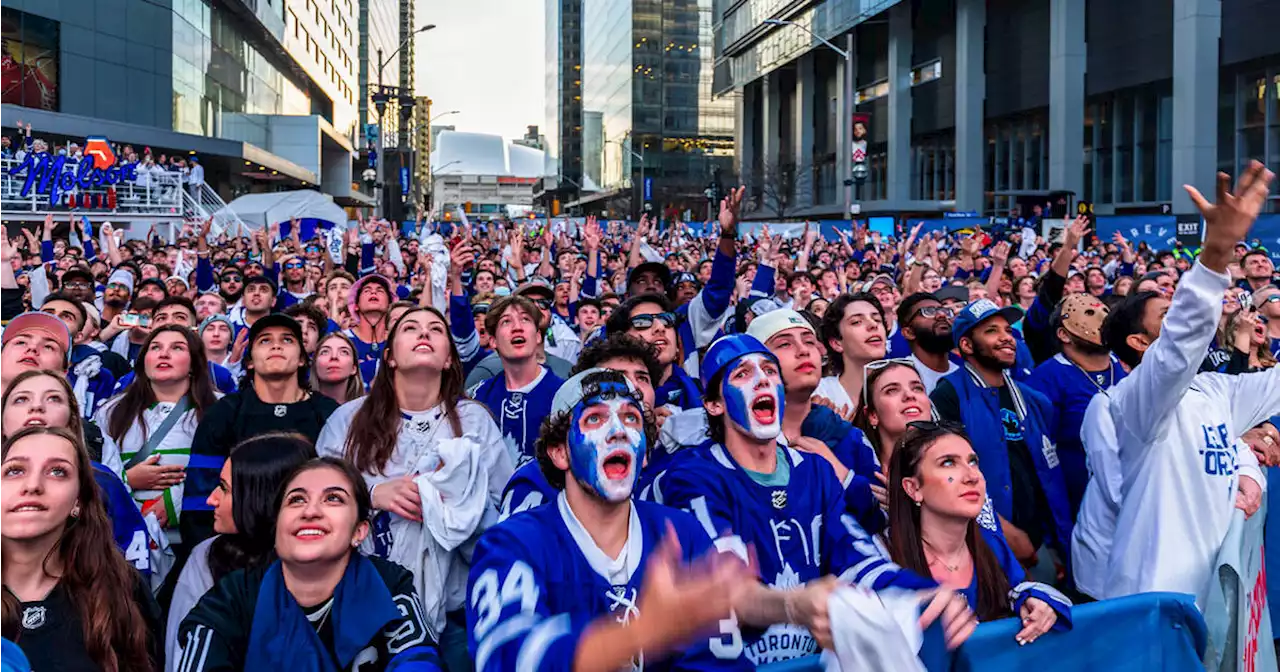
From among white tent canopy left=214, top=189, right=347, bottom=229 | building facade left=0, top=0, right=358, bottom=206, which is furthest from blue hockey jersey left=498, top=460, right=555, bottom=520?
building facade left=0, top=0, right=358, bottom=206

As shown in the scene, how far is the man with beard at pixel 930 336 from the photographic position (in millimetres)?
6172

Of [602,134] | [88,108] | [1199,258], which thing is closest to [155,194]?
[88,108]

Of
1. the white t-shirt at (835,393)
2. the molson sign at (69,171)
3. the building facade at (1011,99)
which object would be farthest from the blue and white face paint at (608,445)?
the molson sign at (69,171)

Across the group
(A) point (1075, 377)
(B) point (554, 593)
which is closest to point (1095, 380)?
(A) point (1075, 377)

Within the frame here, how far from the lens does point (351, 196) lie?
258 ft

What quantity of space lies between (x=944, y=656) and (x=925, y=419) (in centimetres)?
151

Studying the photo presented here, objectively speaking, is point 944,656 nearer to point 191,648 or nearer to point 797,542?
point 797,542

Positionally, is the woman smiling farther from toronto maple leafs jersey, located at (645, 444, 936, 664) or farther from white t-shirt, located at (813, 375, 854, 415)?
white t-shirt, located at (813, 375, 854, 415)

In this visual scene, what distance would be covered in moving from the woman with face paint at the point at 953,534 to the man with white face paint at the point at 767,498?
160 millimetres

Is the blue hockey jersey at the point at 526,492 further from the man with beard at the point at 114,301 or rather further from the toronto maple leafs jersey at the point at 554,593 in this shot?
the man with beard at the point at 114,301

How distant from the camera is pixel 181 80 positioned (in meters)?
46.3

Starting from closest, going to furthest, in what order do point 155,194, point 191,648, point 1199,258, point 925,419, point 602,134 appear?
1. point 191,648
2. point 1199,258
3. point 925,419
4. point 155,194
5. point 602,134

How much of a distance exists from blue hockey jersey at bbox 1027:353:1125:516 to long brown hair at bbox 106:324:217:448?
4395mm

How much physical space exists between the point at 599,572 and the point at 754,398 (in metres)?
1.05
